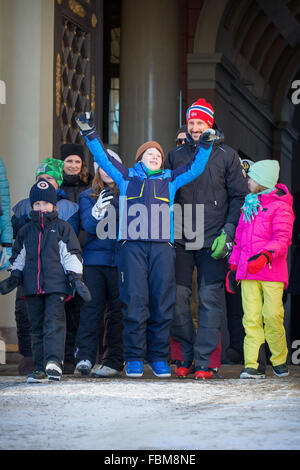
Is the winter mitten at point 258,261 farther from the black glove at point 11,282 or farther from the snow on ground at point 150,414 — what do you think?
the black glove at point 11,282

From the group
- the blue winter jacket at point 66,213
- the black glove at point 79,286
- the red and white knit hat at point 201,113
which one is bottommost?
the black glove at point 79,286

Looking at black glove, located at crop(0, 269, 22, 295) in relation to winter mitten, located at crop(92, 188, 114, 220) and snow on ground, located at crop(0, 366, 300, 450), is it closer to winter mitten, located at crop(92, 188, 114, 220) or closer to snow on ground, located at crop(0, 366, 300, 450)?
snow on ground, located at crop(0, 366, 300, 450)

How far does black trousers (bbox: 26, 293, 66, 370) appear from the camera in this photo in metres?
5.41

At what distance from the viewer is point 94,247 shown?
5867 millimetres

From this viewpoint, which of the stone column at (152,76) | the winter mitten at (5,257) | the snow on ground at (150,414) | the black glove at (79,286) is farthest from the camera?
the stone column at (152,76)

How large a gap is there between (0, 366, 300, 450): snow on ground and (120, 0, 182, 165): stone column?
489 centimetres

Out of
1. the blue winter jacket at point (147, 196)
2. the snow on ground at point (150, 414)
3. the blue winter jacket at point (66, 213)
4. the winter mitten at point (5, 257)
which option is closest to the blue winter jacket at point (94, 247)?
the blue winter jacket at point (66, 213)

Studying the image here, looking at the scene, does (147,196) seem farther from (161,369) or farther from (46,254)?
(161,369)

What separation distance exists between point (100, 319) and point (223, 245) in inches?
33.4

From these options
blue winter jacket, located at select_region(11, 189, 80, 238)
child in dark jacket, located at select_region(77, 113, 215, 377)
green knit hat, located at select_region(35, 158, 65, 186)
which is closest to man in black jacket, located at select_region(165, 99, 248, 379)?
child in dark jacket, located at select_region(77, 113, 215, 377)

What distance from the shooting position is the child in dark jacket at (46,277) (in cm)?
542

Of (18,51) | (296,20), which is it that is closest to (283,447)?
(18,51)

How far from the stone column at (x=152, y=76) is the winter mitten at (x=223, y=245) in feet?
14.5

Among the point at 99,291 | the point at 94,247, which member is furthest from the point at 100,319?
the point at 94,247
